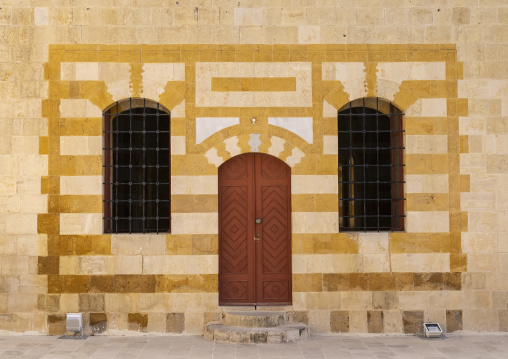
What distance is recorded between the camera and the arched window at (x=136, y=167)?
8.45 m

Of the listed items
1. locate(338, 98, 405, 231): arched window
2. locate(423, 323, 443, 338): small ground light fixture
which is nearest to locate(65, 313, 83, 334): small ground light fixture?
locate(338, 98, 405, 231): arched window

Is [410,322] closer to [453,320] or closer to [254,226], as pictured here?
[453,320]

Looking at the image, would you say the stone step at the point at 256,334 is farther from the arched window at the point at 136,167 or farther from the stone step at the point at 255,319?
the arched window at the point at 136,167

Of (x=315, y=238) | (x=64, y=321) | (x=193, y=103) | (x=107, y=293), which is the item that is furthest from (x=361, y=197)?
(x=64, y=321)

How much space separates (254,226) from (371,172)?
1986mm

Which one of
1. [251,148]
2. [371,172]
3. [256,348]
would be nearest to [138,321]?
[256,348]

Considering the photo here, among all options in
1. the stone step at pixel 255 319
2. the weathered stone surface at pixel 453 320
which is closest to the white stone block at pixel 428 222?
the weathered stone surface at pixel 453 320

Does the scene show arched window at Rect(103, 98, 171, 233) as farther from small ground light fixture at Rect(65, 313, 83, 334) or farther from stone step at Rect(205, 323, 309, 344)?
stone step at Rect(205, 323, 309, 344)

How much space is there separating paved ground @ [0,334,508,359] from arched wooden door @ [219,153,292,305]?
3.27 ft

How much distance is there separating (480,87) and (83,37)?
586cm

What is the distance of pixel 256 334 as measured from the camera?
25.2 feet

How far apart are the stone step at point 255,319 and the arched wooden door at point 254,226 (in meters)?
0.37

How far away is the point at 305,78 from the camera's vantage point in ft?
27.4

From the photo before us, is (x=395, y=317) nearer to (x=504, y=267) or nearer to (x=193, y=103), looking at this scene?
(x=504, y=267)
